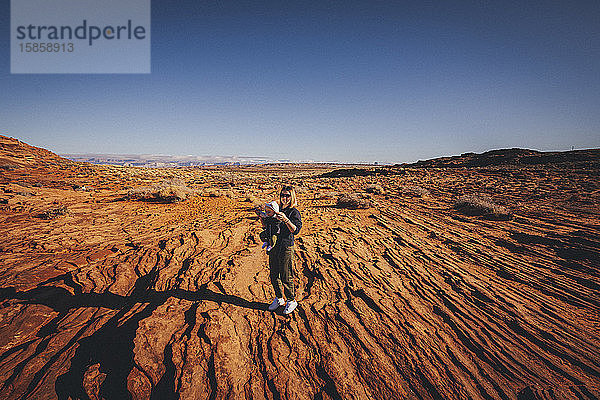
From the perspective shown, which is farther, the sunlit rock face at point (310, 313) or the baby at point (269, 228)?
the baby at point (269, 228)

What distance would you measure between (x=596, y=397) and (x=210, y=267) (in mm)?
5915

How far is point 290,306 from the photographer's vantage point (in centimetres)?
388

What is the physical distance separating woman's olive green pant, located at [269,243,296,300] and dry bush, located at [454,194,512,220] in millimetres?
8773

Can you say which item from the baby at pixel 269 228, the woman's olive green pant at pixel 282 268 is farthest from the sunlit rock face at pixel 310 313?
the baby at pixel 269 228

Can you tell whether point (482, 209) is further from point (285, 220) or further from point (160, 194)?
point (160, 194)

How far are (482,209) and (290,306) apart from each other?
9.29 metres

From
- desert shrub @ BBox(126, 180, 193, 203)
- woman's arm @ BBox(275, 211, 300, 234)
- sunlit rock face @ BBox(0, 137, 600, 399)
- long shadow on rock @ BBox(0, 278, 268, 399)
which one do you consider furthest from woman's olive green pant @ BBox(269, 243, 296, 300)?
desert shrub @ BBox(126, 180, 193, 203)

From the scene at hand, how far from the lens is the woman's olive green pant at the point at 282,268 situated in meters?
3.71

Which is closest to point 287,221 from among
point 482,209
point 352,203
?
point 352,203

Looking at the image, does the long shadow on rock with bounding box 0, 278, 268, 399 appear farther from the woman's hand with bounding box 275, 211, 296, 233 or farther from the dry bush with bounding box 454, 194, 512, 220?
the dry bush with bounding box 454, 194, 512, 220

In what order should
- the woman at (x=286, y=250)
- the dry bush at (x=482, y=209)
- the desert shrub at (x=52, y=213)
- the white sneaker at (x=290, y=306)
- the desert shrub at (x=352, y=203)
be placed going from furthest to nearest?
the desert shrub at (x=352, y=203) → the desert shrub at (x=52, y=213) → the dry bush at (x=482, y=209) → the white sneaker at (x=290, y=306) → the woman at (x=286, y=250)

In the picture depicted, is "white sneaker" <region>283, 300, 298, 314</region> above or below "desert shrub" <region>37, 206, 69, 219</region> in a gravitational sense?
below

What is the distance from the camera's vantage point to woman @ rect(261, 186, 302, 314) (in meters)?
3.66

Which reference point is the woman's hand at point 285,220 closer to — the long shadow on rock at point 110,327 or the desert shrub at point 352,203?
the long shadow on rock at point 110,327
